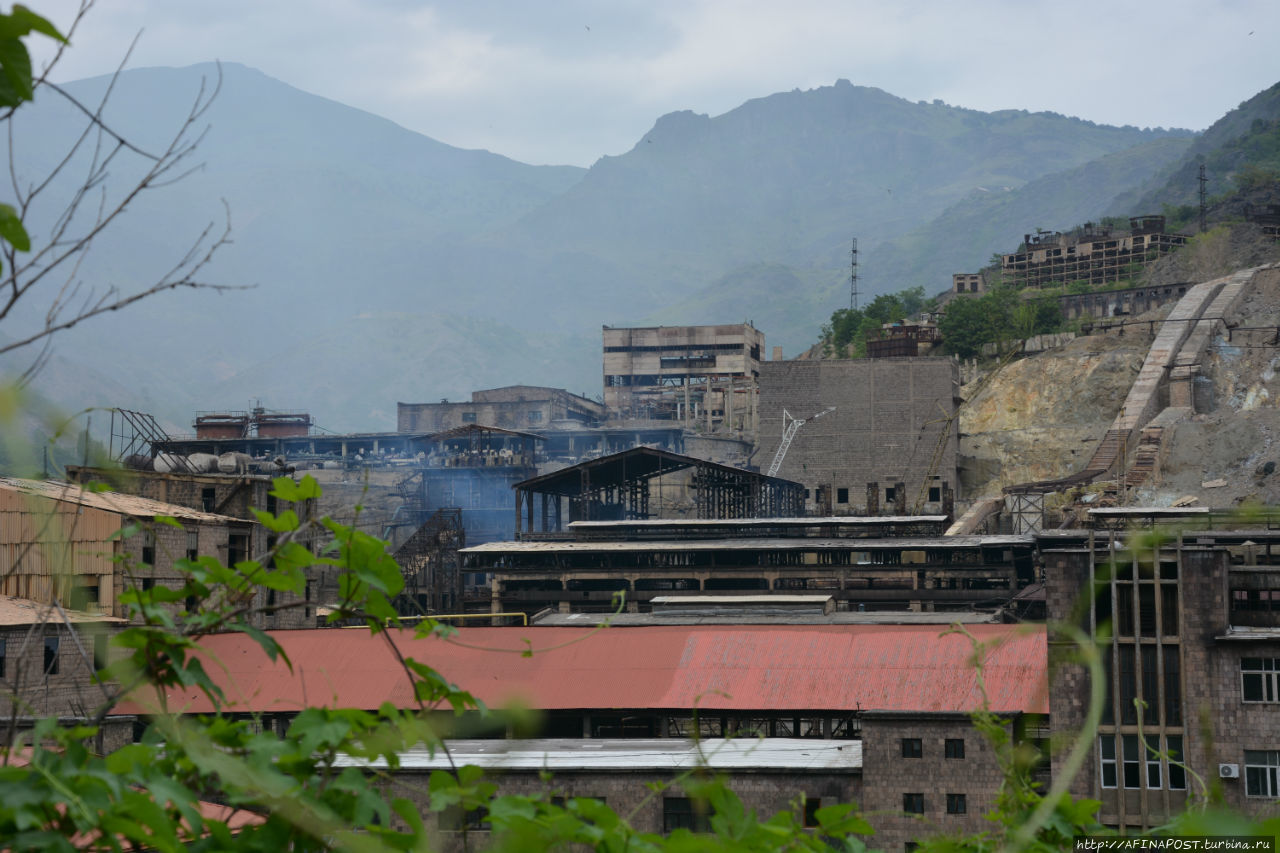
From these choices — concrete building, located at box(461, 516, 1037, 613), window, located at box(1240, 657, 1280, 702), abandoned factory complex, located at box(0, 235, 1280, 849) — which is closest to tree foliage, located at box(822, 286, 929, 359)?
abandoned factory complex, located at box(0, 235, 1280, 849)

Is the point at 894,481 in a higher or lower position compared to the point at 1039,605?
higher

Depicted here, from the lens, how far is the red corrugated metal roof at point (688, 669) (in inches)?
1282

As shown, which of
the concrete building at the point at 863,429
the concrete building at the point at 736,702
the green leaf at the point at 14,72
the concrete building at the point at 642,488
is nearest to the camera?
the green leaf at the point at 14,72

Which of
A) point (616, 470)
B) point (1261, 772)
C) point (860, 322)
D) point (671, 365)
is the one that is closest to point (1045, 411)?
point (860, 322)

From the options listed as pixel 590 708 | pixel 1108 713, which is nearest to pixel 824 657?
pixel 590 708

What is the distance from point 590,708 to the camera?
3478 cm

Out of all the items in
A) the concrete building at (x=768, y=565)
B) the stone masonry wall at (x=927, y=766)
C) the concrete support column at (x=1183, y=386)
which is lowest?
the stone masonry wall at (x=927, y=766)

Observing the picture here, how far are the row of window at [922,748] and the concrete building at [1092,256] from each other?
90072 mm

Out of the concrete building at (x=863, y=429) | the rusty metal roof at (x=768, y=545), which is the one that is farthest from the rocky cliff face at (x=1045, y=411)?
the rusty metal roof at (x=768, y=545)

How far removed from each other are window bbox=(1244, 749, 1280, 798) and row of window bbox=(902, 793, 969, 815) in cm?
566

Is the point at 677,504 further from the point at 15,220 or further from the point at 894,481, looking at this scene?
the point at 15,220

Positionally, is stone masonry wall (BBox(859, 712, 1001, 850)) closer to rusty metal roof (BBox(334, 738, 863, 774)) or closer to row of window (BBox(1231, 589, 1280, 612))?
rusty metal roof (BBox(334, 738, 863, 774))

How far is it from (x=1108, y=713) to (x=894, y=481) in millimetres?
56095

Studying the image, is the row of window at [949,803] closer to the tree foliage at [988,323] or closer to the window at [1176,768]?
the window at [1176,768]
